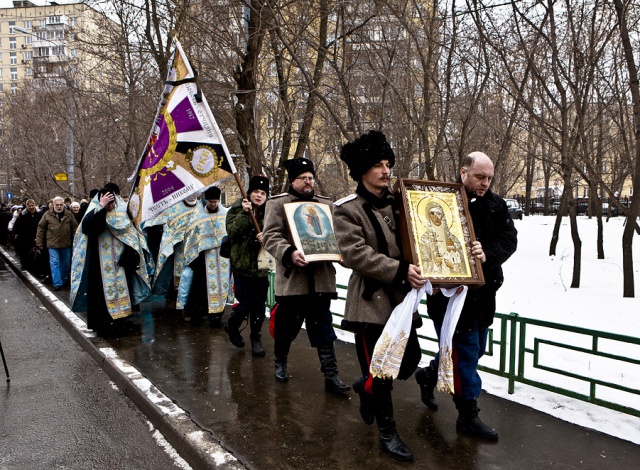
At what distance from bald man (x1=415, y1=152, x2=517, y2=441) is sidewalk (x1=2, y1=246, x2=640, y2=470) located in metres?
0.23

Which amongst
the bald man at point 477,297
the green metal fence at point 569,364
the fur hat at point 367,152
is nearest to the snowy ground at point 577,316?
the green metal fence at point 569,364

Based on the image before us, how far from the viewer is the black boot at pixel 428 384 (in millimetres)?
4402

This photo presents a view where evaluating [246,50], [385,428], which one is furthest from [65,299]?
[385,428]

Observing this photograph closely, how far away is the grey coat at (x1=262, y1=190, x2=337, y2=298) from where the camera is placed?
472cm

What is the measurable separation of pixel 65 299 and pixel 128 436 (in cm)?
680

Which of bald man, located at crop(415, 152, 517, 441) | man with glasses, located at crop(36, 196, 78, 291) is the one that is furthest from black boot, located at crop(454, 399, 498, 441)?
man with glasses, located at crop(36, 196, 78, 291)

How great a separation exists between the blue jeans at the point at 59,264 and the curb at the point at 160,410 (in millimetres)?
4543

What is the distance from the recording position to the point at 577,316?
798cm

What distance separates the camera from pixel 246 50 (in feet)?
35.2

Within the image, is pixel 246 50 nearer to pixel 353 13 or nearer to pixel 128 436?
pixel 353 13

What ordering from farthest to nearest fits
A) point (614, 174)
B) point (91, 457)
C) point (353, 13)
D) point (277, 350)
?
point (614, 174) → point (353, 13) → point (277, 350) → point (91, 457)

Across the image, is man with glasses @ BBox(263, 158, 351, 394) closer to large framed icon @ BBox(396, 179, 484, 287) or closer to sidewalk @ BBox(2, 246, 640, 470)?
sidewalk @ BBox(2, 246, 640, 470)

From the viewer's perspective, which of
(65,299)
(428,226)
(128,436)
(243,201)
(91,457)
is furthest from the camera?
(65,299)

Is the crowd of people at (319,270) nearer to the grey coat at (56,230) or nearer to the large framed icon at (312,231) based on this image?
the large framed icon at (312,231)
